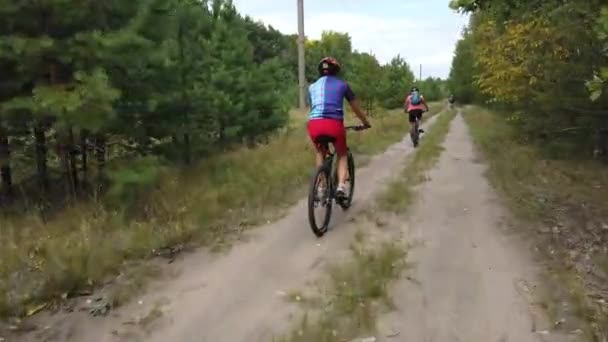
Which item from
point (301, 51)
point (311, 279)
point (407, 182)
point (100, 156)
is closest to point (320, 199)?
point (311, 279)

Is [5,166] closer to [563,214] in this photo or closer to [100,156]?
[100,156]

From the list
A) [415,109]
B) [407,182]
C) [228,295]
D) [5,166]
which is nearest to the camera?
[228,295]

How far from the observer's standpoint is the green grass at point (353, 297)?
12.9ft

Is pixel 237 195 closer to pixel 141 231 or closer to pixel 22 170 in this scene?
pixel 141 231

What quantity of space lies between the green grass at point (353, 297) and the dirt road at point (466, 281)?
0.15 meters

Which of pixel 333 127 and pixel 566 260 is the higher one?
pixel 333 127

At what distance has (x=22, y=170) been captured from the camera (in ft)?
31.8

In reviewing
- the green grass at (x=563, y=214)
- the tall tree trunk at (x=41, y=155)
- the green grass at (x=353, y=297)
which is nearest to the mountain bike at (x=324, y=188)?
the green grass at (x=353, y=297)

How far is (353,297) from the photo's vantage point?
14.8ft

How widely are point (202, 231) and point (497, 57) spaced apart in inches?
479

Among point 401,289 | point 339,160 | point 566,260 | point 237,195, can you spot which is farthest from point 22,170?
point 566,260

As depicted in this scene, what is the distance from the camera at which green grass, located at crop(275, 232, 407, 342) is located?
12.9 feet

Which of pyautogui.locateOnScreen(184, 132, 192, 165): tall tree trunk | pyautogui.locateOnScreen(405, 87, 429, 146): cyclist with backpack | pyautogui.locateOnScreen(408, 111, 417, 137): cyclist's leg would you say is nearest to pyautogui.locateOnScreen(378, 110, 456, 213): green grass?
pyautogui.locateOnScreen(408, 111, 417, 137): cyclist's leg

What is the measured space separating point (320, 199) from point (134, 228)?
213 centimetres
